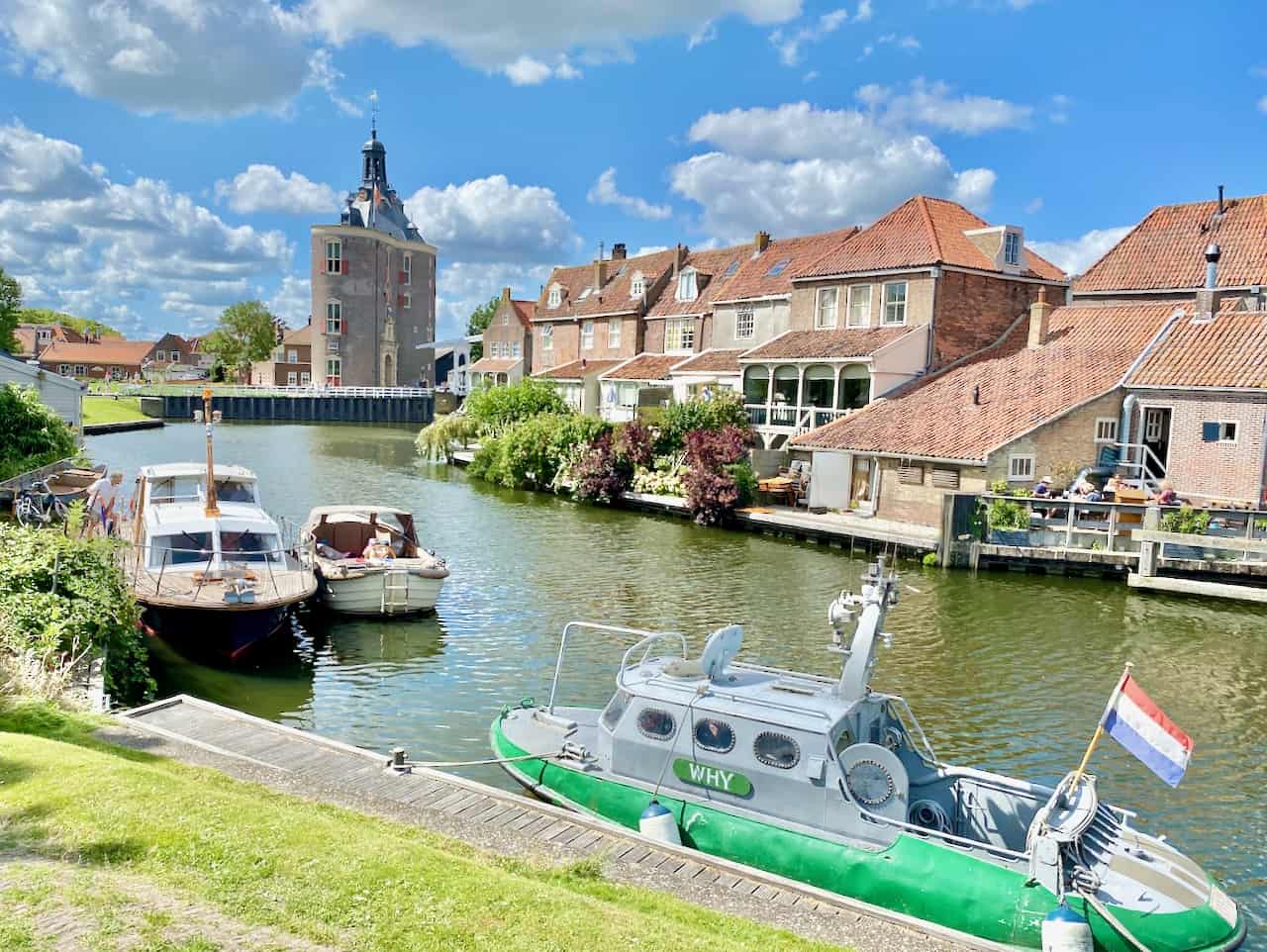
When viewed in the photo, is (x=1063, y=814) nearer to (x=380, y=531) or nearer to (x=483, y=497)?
(x=380, y=531)

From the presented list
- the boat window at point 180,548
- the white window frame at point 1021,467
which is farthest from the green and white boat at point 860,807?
the white window frame at point 1021,467

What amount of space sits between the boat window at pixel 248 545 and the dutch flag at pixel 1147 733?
16352 millimetres

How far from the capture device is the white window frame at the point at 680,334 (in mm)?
59344

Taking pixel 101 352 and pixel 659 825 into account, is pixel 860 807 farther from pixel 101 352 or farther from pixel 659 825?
pixel 101 352

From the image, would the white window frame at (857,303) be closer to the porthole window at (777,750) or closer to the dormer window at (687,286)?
the dormer window at (687,286)

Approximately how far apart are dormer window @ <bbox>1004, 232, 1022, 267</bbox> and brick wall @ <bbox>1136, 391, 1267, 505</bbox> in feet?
40.2

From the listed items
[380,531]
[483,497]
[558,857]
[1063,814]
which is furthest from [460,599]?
[483,497]

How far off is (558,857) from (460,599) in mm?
15627

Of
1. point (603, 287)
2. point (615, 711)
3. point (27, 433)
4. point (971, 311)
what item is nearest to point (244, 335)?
point (603, 287)

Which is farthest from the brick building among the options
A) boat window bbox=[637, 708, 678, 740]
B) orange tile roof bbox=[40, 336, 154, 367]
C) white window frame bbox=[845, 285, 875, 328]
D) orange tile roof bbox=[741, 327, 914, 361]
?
boat window bbox=[637, 708, 678, 740]

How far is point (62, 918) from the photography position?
692 cm

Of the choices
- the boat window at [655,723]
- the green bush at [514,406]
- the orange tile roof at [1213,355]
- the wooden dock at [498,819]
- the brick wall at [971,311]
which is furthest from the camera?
the green bush at [514,406]

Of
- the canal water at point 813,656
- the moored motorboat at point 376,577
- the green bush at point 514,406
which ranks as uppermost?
the green bush at point 514,406

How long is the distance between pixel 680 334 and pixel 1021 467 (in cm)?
2989
